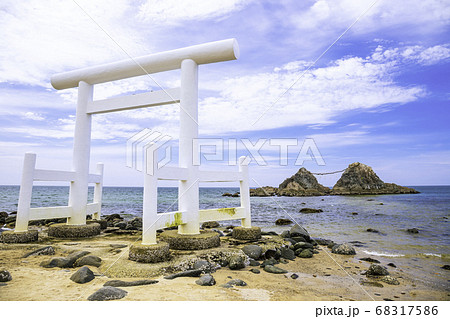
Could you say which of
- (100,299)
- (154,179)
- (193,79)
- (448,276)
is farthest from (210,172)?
(448,276)

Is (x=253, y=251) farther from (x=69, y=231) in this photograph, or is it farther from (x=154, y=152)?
(x=69, y=231)

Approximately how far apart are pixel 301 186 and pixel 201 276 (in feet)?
157

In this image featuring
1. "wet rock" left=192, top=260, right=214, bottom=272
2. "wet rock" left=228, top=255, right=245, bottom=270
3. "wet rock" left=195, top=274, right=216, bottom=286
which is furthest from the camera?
"wet rock" left=228, top=255, right=245, bottom=270

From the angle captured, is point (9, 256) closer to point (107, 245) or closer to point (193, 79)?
point (107, 245)

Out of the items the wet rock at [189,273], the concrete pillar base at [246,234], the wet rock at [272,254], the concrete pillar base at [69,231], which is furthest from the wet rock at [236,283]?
the concrete pillar base at [69,231]

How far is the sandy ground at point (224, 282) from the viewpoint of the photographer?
3.66 metres

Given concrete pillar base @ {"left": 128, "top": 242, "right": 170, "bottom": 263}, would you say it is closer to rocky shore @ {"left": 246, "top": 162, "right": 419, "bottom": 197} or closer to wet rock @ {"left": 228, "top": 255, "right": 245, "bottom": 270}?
wet rock @ {"left": 228, "top": 255, "right": 245, "bottom": 270}

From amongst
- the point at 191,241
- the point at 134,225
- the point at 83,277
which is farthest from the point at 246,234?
the point at 134,225

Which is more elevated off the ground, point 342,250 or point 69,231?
point 69,231

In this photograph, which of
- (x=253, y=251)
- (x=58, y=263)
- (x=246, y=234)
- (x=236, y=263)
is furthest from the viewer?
(x=246, y=234)

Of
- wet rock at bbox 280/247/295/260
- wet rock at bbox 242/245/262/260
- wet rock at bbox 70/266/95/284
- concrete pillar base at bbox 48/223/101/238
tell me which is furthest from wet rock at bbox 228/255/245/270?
concrete pillar base at bbox 48/223/101/238

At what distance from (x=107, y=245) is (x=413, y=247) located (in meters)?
10.2

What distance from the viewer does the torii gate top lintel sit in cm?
665

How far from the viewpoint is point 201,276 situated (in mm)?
4566
